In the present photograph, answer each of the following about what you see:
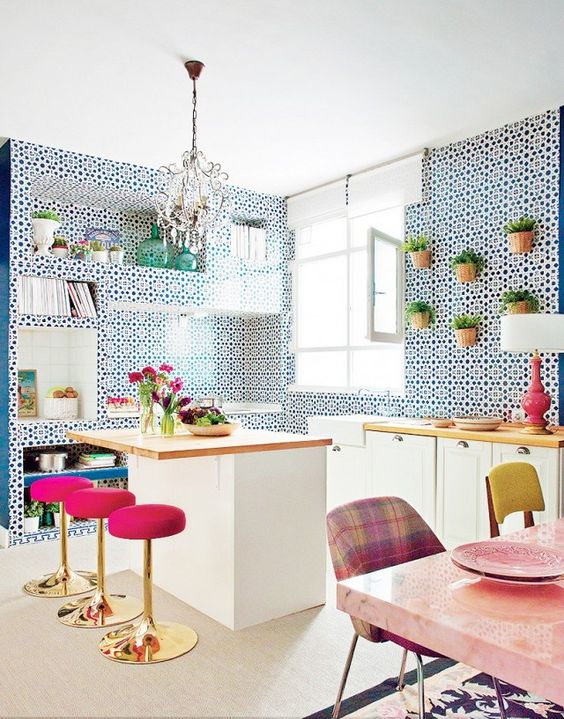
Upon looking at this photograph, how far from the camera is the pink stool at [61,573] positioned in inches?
146

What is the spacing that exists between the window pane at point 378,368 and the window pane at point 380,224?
3.27 ft

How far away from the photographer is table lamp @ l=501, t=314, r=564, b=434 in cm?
390

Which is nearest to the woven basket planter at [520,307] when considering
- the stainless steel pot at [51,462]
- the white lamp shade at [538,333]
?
the white lamp shade at [538,333]

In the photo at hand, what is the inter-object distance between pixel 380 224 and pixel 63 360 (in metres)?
3.08

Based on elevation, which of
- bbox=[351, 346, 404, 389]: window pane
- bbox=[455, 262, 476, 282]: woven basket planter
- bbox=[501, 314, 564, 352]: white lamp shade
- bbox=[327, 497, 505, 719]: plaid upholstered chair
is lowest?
bbox=[327, 497, 505, 719]: plaid upholstered chair

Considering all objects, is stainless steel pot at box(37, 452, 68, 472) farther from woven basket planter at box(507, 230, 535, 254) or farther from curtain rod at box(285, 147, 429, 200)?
woven basket planter at box(507, 230, 535, 254)

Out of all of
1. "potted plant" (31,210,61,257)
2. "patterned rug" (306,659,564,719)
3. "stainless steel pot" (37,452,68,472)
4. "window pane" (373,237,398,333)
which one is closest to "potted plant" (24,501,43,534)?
"stainless steel pot" (37,452,68,472)

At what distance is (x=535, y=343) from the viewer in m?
3.92

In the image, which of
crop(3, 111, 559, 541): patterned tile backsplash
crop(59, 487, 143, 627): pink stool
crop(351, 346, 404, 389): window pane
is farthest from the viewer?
crop(351, 346, 404, 389): window pane

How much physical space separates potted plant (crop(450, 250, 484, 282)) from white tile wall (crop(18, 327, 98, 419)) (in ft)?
9.74

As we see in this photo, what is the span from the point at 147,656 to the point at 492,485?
5.58ft

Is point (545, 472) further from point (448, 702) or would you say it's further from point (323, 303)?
point (323, 303)

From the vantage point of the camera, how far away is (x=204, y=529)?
11.4ft

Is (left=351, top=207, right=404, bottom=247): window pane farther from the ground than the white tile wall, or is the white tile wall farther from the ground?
(left=351, top=207, right=404, bottom=247): window pane
